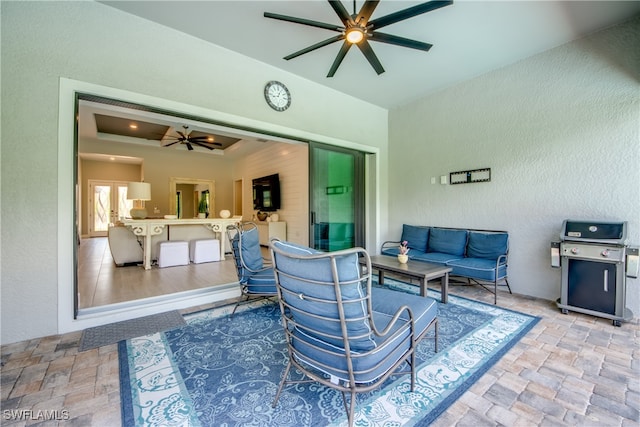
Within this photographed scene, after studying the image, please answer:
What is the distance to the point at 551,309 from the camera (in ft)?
10.5

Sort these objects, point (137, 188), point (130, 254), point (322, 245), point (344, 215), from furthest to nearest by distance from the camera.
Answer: point (137, 188)
point (130, 254)
point (344, 215)
point (322, 245)

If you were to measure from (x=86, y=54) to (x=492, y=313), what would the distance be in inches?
201

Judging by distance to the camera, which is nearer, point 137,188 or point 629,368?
point 629,368

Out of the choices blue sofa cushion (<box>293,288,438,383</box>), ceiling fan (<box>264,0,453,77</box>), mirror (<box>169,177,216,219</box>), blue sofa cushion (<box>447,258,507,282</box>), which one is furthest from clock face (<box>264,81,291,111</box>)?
mirror (<box>169,177,216,219</box>)

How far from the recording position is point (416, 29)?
3.04 m

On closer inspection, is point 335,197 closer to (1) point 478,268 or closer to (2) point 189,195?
(1) point 478,268

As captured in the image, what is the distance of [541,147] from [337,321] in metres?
3.98

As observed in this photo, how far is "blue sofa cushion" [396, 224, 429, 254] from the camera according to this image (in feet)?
15.3

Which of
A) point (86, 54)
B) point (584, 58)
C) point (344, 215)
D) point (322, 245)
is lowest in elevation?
point (322, 245)

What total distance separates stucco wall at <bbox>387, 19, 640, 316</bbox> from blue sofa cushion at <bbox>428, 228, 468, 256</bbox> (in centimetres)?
26

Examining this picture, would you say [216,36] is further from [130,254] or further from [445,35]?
[130,254]

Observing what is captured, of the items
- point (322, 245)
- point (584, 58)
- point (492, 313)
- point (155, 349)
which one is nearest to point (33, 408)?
point (155, 349)

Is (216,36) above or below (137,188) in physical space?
above

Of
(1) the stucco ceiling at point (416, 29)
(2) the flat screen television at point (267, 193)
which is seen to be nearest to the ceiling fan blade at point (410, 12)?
(1) the stucco ceiling at point (416, 29)
